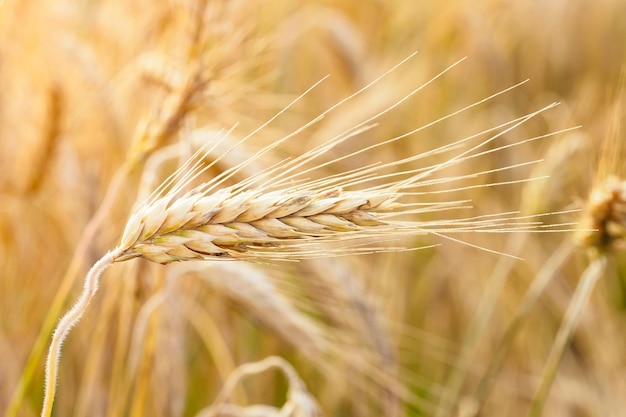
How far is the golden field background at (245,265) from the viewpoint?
1.23m

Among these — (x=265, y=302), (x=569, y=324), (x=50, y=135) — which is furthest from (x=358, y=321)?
(x=50, y=135)

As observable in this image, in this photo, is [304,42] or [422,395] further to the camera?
[304,42]

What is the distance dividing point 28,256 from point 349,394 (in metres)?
0.68

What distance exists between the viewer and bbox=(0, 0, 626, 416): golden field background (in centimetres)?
123

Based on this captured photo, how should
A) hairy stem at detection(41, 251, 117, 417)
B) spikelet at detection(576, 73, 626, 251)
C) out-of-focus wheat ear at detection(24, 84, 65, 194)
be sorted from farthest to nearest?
out-of-focus wheat ear at detection(24, 84, 65, 194), spikelet at detection(576, 73, 626, 251), hairy stem at detection(41, 251, 117, 417)

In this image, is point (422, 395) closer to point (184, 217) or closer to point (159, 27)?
point (159, 27)

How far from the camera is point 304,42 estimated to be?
279 cm

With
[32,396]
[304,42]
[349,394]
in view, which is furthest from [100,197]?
[304,42]

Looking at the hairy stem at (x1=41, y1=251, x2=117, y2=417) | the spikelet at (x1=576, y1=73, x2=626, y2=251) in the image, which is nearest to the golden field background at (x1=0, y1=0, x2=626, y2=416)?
the spikelet at (x1=576, y1=73, x2=626, y2=251)

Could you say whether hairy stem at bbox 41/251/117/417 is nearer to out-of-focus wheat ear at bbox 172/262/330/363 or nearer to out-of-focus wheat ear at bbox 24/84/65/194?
out-of-focus wheat ear at bbox 172/262/330/363

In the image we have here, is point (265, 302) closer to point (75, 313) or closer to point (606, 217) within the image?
point (606, 217)

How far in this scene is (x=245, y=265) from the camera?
1.26m

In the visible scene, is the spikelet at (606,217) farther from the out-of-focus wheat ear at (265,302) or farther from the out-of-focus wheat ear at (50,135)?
the out-of-focus wheat ear at (50,135)

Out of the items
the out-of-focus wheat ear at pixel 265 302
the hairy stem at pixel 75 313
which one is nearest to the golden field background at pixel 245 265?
the out-of-focus wheat ear at pixel 265 302
